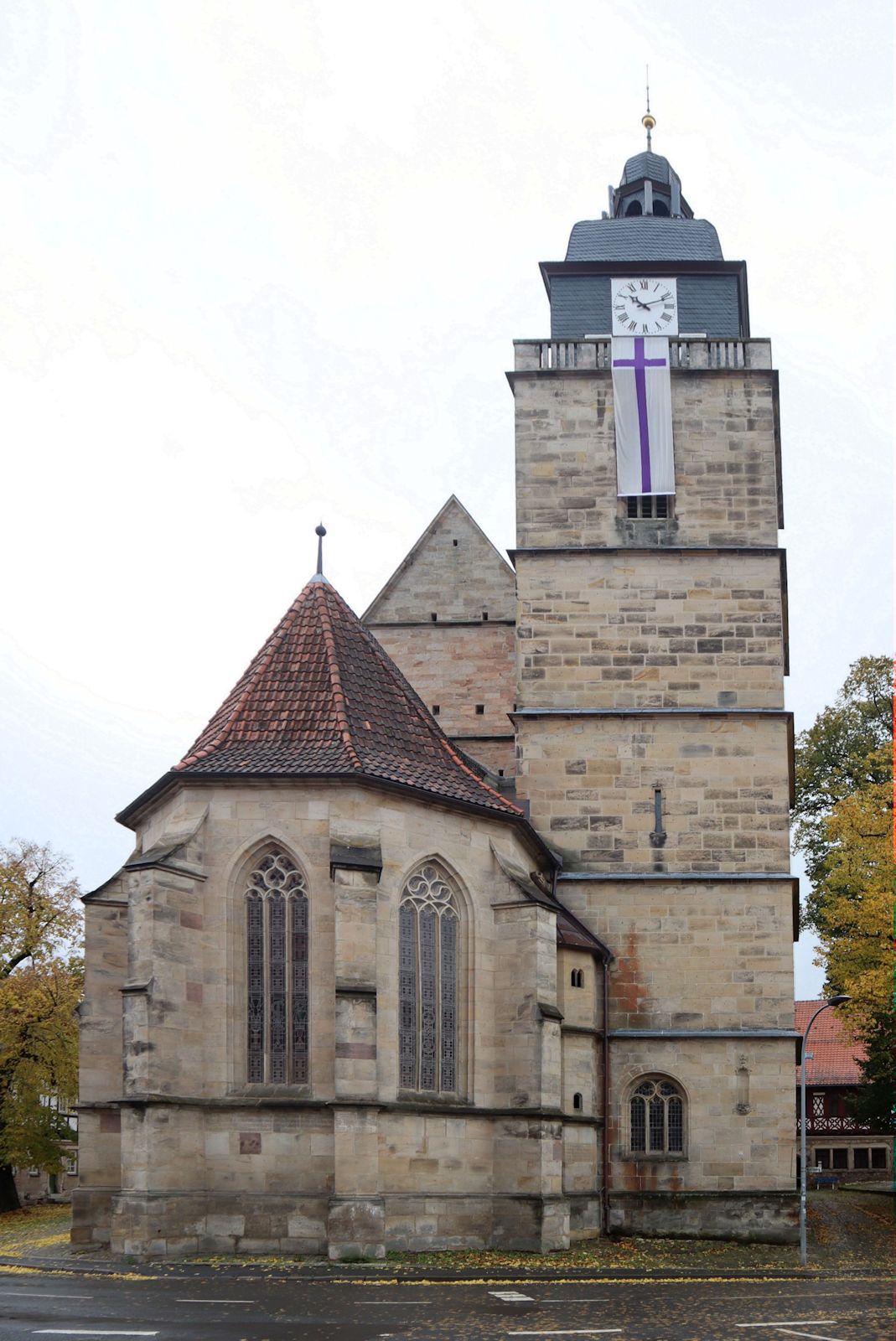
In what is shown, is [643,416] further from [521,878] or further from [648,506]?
[521,878]

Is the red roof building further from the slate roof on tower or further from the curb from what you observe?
the curb

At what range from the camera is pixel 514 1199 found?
24109 millimetres

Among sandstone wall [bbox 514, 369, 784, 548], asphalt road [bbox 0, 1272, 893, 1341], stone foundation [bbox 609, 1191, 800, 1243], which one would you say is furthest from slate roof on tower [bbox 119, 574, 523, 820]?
asphalt road [bbox 0, 1272, 893, 1341]

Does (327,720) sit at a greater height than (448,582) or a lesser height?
lesser

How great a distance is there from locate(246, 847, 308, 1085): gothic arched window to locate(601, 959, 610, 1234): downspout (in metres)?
7.09

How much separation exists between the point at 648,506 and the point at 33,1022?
61.9 ft

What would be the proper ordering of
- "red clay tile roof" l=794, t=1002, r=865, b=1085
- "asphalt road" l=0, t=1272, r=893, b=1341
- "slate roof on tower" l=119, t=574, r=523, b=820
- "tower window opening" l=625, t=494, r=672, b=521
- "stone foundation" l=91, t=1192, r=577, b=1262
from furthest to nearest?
"red clay tile roof" l=794, t=1002, r=865, b=1085
"tower window opening" l=625, t=494, r=672, b=521
"slate roof on tower" l=119, t=574, r=523, b=820
"stone foundation" l=91, t=1192, r=577, b=1262
"asphalt road" l=0, t=1272, r=893, b=1341

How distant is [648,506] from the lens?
3120 centimetres

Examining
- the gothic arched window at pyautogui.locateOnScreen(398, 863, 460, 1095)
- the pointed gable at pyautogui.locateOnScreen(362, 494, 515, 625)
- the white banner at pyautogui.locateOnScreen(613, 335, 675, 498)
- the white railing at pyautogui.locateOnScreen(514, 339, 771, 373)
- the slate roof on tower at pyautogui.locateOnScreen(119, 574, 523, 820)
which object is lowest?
the gothic arched window at pyautogui.locateOnScreen(398, 863, 460, 1095)

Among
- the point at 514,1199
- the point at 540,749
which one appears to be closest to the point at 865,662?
the point at 540,749

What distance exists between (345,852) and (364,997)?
2.07m

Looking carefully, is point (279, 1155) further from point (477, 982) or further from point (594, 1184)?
point (594, 1184)

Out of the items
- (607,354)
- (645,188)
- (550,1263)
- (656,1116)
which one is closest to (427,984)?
(550,1263)

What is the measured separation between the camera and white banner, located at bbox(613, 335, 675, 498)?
30.9 metres
